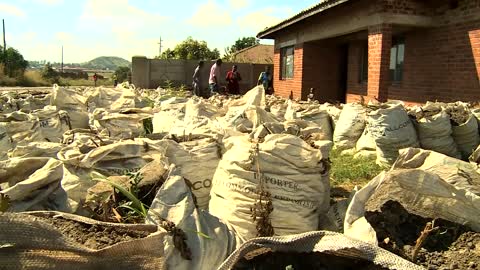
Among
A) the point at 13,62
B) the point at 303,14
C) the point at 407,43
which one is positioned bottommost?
the point at 407,43

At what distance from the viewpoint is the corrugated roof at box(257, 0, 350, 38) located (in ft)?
30.4

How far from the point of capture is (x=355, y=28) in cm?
898

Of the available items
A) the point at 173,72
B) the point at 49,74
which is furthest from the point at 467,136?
the point at 49,74

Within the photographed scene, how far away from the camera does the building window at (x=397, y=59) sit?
358 inches

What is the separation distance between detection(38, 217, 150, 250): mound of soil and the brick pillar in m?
7.18

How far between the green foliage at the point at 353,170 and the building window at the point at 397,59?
13.2 feet

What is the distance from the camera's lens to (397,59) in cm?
926

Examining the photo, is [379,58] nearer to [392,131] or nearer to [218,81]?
[392,131]

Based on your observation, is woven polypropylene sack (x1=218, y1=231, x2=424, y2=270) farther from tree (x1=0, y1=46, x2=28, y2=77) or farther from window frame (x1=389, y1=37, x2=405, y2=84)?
tree (x1=0, y1=46, x2=28, y2=77)

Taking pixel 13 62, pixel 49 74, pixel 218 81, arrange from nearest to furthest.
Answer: pixel 218 81 < pixel 13 62 < pixel 49 74

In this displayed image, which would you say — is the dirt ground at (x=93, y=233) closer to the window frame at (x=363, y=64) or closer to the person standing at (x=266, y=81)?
the window frame at (x=363, y=64)

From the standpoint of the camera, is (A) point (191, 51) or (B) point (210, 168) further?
(A) point (191, 51)

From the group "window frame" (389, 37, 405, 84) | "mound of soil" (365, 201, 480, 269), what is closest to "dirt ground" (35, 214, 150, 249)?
"mound of soil" (365, 201, 480, 269)

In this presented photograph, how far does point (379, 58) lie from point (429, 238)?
253 inches
